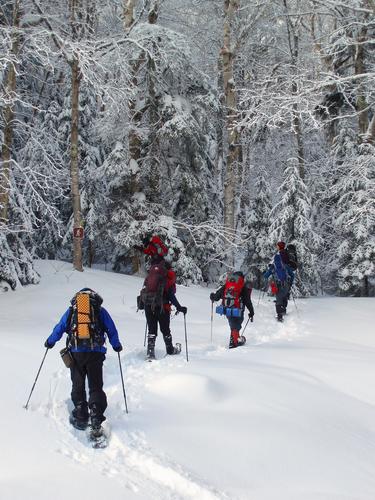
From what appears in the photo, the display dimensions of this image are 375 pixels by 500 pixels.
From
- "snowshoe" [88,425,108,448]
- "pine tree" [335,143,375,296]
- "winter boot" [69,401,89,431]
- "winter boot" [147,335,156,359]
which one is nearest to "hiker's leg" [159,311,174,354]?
"winter boot" [147,335,156,359]

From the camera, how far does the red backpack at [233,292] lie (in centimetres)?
1001

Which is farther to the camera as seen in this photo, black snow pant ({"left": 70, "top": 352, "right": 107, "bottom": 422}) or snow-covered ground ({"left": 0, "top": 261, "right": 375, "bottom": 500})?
black snow pant ({"left": 70, "top": 352, "right": 107, "bottom": 422})

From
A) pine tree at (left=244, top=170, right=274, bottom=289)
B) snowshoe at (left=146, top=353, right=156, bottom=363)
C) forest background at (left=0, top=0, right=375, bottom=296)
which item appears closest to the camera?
snowshoe at (left=146, top=353, right=156, bottom=363)

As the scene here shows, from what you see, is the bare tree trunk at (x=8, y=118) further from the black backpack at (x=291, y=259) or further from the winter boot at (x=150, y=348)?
the black backpack at (x=291, y=259)

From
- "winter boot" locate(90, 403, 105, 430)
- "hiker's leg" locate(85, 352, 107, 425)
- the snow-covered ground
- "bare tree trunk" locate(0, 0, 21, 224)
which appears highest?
"bare tree trunk" locate(0, 0, 21, 224)

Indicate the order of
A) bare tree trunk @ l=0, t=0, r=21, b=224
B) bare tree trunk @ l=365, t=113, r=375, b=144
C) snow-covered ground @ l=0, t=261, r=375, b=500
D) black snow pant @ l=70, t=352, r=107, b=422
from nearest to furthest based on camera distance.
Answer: snow-covered ground @ l=0, t=261, r=375, b=500, black snow pant @ l=70, t=352, r=107, b=422, bare tree trunk @ l=0, t=0, r=21, b=224, bare tree trunk @ l=365, t=113, r=375, b=144

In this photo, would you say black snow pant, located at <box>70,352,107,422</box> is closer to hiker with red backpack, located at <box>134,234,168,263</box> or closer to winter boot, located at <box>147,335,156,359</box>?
winter boot, located at <box>147,335,156,359</box>

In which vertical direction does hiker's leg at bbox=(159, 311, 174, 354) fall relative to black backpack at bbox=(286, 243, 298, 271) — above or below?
below

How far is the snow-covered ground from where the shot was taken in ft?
14.4

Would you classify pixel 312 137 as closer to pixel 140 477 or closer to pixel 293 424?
pixel 293 424

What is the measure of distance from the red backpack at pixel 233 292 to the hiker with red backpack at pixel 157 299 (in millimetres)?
1468

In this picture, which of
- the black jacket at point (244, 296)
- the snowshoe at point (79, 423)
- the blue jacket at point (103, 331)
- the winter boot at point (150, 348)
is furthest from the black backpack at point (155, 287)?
the snowshoe at point (79, 423)

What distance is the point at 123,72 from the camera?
1466cm

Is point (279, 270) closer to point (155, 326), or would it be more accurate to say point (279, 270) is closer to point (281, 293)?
point (281, 293)
